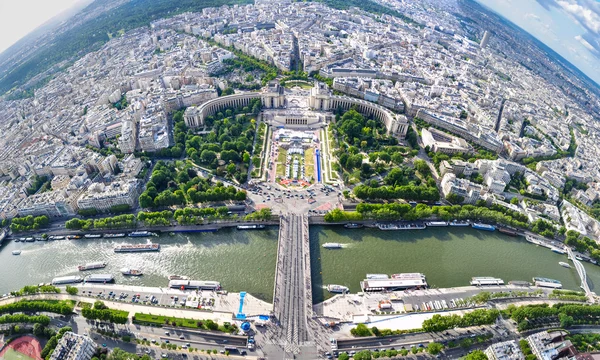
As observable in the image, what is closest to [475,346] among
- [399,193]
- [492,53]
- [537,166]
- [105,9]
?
[399,193]

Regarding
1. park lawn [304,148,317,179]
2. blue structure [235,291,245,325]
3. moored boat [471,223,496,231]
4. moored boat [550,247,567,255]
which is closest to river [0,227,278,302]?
blue structure [235,291,245,325]

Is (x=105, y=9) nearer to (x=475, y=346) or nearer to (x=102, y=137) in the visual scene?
(x=102, y=137)

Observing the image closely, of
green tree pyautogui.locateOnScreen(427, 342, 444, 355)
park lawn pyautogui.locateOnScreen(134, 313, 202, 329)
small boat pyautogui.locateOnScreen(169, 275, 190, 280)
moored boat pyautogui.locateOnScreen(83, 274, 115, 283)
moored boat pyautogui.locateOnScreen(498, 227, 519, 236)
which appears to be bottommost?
moored boat pyautogui.locateOnScreen(83, 274, 115, 283)

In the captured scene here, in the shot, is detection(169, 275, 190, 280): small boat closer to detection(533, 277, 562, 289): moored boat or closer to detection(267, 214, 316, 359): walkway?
detection(267, 214, 316, 359): walkway

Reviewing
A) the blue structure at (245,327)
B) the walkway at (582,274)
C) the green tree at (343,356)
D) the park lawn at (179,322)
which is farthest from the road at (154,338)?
the walkway at (582,274)

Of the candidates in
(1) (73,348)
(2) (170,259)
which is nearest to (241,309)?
(2) (170,259)

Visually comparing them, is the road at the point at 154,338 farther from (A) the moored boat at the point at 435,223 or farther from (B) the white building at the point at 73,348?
(A) the moored boat at the point at 435,223

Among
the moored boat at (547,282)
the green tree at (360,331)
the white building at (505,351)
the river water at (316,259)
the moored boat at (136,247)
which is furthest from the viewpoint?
the moored boat at (136,247)

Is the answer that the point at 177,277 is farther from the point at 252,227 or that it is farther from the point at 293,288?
the point at 293,288
